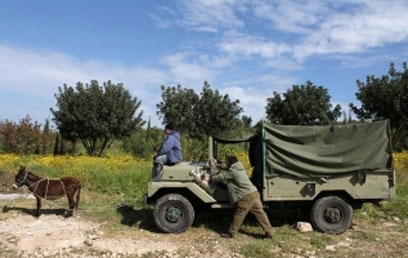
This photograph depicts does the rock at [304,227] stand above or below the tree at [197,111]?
below

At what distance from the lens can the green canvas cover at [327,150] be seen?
7.52 m

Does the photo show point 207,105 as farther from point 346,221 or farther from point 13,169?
point 346,221

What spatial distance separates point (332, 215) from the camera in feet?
25.1

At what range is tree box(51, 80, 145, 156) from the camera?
21.4m

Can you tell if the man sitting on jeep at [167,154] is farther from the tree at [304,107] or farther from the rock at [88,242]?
the tree at [304,107]

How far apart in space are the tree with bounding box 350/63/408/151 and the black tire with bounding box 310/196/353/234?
13.0 m

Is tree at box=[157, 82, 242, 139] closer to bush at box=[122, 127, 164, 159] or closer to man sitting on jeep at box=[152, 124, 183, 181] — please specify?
bush at box=[122, 127, 164, 159]

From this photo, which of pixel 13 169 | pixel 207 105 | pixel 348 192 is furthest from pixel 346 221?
pixel 207 105

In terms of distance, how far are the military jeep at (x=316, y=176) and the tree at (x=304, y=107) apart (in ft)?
45.5

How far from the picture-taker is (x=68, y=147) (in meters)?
25.5

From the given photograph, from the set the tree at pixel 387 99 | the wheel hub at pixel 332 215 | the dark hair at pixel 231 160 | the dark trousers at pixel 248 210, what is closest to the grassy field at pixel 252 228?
the dark trousers at pixel 248 210

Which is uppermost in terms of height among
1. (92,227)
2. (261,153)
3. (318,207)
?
(261,153)

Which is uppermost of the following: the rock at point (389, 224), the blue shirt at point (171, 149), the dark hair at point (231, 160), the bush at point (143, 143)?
the bush at point (143, 143)

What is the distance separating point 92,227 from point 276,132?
13.0 ft
